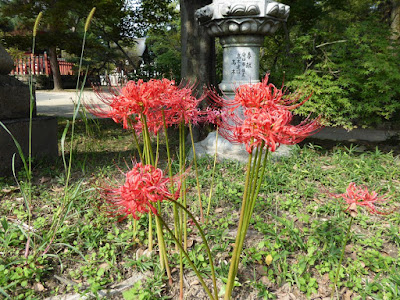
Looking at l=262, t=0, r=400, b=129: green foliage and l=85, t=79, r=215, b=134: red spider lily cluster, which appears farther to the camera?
l=262, t=0, r=400, b=129: green foliage

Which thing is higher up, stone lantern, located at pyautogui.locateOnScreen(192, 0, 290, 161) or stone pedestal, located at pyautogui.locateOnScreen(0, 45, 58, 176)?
stone lantern, located at pyautogui.locateOnScreen(192, 0, 290, 161)

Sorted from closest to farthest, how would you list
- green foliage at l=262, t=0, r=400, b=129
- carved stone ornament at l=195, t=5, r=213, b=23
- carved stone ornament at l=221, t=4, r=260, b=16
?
1. carved stone ornament at l=221, t=4, r=260, b=16
2. carved stone ornament at l=195, t=5, r=213, b=23
3. green foliage at l=262, t=0, r=400, b=129

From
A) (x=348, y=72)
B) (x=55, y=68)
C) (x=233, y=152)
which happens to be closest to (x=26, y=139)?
(x=233, y=152)

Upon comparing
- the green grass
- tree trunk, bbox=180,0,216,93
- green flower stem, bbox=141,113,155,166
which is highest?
tree trunk, bbox=180,0,216,93

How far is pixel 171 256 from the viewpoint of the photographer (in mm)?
2006

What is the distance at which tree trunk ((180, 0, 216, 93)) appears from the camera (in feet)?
16.6

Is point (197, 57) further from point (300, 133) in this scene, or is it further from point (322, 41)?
point (300, 133)

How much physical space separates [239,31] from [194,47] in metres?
1.31

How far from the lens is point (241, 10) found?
3811 mm

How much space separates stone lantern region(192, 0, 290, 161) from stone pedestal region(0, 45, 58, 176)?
204cm

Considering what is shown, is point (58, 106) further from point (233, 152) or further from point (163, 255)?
point (163, 255)

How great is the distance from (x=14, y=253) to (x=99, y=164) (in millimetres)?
1888

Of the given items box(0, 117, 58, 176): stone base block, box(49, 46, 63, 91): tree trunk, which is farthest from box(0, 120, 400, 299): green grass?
box(49, 46, 63, 91): tree trunk

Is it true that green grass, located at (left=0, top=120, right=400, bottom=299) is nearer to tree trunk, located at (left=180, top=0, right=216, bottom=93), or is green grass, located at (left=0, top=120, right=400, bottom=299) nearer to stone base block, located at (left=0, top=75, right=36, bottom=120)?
stone base block, located at (left=0, top=75, right=36, bottom=120)
